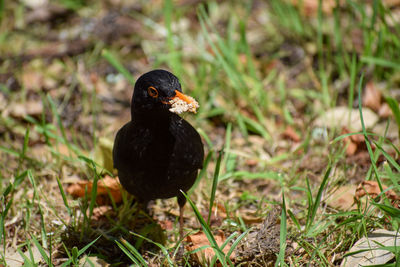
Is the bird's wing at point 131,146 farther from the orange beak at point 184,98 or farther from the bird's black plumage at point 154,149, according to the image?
the orange beak at point 184,98

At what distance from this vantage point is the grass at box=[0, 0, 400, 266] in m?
3.12

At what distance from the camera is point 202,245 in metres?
3.07

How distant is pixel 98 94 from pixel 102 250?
214 centimetres

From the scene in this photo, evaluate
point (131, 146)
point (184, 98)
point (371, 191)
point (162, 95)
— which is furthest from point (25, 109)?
point (371, 191)

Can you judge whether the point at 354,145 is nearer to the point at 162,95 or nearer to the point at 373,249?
the point at 373,249

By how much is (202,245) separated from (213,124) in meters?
1.85

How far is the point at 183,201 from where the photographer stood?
3291 mm

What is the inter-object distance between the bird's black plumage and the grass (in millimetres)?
189

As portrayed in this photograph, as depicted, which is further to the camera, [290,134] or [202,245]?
[290,134]

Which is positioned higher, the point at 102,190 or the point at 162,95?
the point at 162,95

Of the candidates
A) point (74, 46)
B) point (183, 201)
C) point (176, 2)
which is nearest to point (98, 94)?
point (74, 46)

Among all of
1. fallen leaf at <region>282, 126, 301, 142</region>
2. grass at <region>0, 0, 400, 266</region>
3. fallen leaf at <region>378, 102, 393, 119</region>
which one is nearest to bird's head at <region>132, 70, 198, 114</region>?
grass at <region>0, 0, 400, 266</region>

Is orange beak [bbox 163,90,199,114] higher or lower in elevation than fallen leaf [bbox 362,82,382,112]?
higher

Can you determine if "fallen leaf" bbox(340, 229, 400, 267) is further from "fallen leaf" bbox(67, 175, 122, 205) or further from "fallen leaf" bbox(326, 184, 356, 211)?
"fallen leaf" bbox(67, 175, 122, 205)
